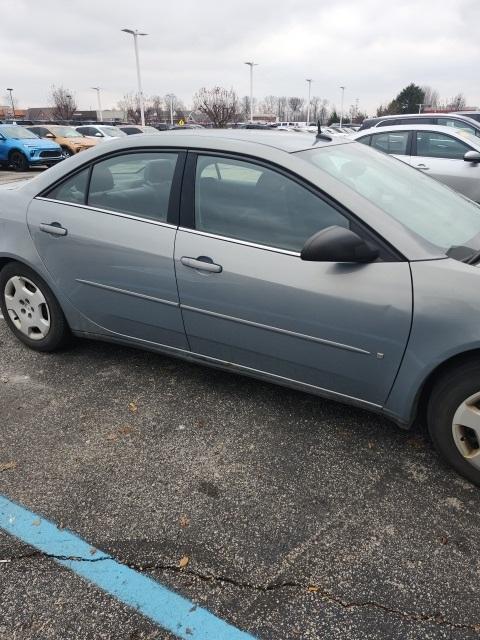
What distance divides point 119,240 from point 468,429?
6.82ft

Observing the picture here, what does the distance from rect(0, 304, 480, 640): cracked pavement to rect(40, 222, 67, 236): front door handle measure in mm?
945

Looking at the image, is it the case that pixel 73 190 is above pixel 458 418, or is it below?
above

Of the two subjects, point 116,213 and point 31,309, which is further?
point 31,309

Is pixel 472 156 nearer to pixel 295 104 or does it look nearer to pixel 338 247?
pixel 338 247

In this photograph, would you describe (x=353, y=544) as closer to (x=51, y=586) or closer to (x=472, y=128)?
(x=51, y=586)

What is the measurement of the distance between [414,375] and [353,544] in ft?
2.51

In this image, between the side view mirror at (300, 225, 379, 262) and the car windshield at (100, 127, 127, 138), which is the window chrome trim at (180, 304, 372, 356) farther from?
the car windshield at (100, 127, 127, 138)

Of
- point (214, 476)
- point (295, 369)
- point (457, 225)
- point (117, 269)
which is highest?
point (457, 225)

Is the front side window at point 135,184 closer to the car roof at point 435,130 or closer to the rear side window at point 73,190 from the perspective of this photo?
the rear side window at point 73,190

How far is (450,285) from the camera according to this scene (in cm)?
218

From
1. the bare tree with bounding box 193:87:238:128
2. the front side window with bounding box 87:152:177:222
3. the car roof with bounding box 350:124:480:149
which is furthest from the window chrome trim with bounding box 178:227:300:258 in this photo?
the bare tree with bounding box 193:87:238:128

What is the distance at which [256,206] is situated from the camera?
269 centimetres

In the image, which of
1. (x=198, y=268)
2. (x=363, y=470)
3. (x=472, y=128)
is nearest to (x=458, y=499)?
(x=363, y=470)

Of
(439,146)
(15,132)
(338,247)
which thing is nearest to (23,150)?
(15,132)
